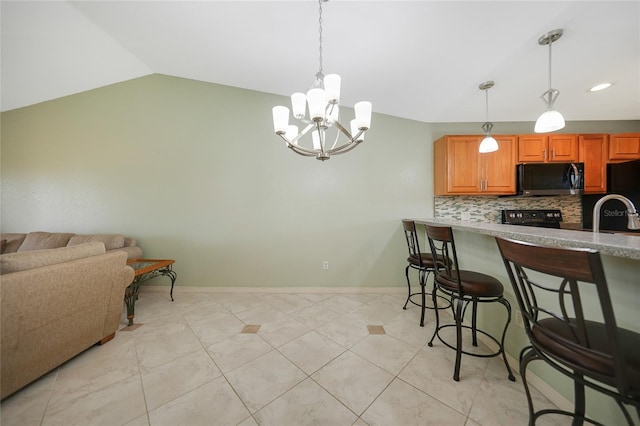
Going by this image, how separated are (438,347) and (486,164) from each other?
7.67 feet

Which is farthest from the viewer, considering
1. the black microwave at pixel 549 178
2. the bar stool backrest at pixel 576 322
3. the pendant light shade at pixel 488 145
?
the black microwave at pixel 549 178

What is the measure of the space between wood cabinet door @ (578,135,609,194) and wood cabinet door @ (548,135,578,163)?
0.21 ft

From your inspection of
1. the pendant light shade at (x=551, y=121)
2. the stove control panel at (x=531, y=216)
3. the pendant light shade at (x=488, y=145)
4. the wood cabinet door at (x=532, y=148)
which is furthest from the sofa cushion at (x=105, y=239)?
the wood cabinet door at (x=532, y=148)

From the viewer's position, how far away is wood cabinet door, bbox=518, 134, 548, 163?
278 cm

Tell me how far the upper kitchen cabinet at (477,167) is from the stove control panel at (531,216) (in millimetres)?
363

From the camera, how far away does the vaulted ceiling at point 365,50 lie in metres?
1.56

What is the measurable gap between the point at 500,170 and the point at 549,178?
57cm

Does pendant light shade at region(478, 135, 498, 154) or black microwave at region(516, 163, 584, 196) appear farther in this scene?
black microwave at region(516, 163, 584, 196)

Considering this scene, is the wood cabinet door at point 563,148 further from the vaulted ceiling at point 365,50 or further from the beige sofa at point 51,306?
the beige sofa at point 51,306

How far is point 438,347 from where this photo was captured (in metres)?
1.75

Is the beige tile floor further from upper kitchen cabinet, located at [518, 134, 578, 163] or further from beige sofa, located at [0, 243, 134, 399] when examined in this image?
upper kitchen cabinet, located at [518, 134, 578, 163]

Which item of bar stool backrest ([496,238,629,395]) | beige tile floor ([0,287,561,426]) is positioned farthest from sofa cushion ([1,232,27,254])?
bar stool backrest ([496,238,629,395])

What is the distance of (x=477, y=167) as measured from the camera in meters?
2.80

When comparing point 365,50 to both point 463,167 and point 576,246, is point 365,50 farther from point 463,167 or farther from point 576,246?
point 576,246
